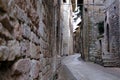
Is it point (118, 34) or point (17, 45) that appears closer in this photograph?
point (17, 45)

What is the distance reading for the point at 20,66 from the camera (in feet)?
6.70

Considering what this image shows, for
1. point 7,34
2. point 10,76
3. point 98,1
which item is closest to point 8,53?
point 7,34

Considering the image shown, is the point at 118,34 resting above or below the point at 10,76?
above

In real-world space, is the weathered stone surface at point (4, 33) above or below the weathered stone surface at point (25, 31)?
below

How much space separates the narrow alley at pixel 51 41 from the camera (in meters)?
1.79

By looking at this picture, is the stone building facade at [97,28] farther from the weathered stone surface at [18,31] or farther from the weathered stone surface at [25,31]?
the weathered stone surface at [18,31]

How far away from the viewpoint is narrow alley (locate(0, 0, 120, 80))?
5.87 ft

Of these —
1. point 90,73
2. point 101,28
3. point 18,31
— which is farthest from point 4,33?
point 101,28

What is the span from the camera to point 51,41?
6352 millimetres

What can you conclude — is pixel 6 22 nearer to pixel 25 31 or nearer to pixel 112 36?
pixel 25 31

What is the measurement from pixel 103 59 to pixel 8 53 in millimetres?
14474

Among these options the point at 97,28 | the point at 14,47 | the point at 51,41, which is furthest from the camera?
the point at 97,28

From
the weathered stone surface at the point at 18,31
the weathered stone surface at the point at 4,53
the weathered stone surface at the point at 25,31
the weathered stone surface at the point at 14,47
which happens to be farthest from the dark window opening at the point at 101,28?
the weathered stone surface at the point at 4,53

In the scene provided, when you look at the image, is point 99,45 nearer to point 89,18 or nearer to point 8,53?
point 89,18
